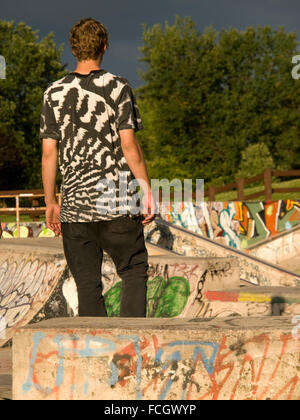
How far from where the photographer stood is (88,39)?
3.12 meters

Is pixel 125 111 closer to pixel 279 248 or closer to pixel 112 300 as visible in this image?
pixel 112 300

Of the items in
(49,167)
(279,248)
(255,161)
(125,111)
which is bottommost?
(279,248)

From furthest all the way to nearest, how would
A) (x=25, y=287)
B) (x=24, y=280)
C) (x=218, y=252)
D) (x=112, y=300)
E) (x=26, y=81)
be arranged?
(x=26, y=81) < (x=218, y=252) < (x=24, y=280) < (x=25, y=287) < (x=112, y=300)

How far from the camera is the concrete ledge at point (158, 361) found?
8.57 feet

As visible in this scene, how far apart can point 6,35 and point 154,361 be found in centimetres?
4710

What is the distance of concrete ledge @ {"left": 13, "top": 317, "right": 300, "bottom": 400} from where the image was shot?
103 inches

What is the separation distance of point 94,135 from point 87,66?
373 mm

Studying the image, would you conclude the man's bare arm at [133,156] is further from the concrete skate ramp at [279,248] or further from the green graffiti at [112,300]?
the concrete skate ramp at [279,248]

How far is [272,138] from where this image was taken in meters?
47.6

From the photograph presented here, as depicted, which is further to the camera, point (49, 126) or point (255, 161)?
point (255, 161)

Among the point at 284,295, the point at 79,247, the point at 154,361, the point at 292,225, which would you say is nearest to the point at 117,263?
the point at 79,247

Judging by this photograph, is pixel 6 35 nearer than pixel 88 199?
No

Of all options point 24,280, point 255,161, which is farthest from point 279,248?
point 255,161

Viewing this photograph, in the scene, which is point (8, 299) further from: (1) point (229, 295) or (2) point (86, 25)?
(2) point (86, 25)
